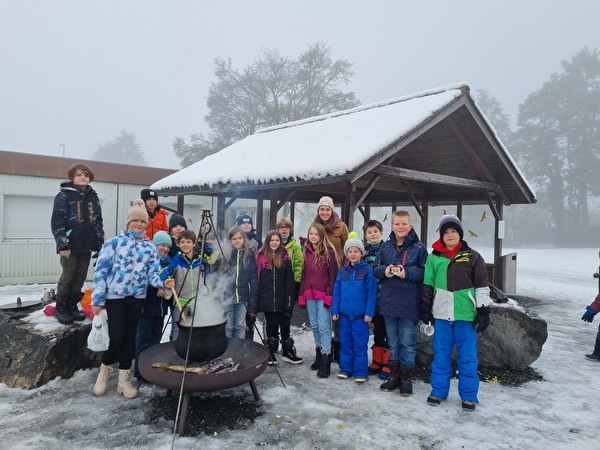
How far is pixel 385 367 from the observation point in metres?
4.65

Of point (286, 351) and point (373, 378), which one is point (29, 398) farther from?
point (373, 378)

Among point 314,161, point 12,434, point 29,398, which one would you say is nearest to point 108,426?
point 12,434

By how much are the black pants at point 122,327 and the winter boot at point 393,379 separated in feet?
9.05

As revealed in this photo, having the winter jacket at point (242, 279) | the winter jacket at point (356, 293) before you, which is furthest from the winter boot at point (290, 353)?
the winter jacket at point (356, 293)

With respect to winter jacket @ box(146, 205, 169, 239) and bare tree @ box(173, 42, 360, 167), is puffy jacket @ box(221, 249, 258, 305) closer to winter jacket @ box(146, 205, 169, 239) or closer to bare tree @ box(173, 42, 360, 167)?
winter jacket @ box(146, 205, 169, 239)

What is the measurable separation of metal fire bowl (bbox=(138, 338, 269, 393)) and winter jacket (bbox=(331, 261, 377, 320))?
1.05m

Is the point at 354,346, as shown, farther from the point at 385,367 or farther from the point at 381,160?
the point at 381,160

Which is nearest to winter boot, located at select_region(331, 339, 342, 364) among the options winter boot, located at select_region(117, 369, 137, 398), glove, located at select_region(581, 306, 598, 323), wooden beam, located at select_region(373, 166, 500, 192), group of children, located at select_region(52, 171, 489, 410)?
group of children, located at select_region(52, 171, 489, 410)

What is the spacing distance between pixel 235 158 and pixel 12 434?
789cm

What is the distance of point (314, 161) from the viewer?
719 centimetres

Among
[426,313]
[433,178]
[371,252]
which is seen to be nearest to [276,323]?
[371,252]

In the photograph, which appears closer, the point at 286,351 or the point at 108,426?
the point at 108,426

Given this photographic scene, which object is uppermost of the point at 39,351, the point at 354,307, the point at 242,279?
the point at 242,279

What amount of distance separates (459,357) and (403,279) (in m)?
0.94
